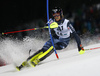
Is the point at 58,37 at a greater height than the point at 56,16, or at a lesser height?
lesser

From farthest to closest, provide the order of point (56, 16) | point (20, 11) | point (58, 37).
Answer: point (20, 11) → point (58, 37) → point (56, 16)

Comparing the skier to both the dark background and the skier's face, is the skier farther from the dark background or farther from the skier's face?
the dark background

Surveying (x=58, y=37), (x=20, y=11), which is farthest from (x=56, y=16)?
(x=20, y=11)

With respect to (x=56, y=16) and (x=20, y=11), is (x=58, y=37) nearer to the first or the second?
(x=56, y=16)

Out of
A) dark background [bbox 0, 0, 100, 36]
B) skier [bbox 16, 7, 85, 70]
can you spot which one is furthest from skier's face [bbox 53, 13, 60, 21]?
dark background [bbox 0, 0, 100, 36]

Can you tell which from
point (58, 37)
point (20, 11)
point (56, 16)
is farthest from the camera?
point (20, 11)

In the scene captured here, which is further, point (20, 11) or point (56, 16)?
point (20, 11)

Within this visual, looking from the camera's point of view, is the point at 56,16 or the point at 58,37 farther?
the point at 58,37

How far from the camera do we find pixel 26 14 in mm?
2303

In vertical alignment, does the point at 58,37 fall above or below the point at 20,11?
below

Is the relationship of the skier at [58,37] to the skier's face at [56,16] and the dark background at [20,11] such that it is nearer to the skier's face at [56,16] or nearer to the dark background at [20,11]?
the skier's face at [56,16]

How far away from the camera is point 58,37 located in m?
2.06

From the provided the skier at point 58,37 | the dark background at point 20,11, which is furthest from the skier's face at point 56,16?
the dark background at point 20,11

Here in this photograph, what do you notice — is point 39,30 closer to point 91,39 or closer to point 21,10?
point 21,10
